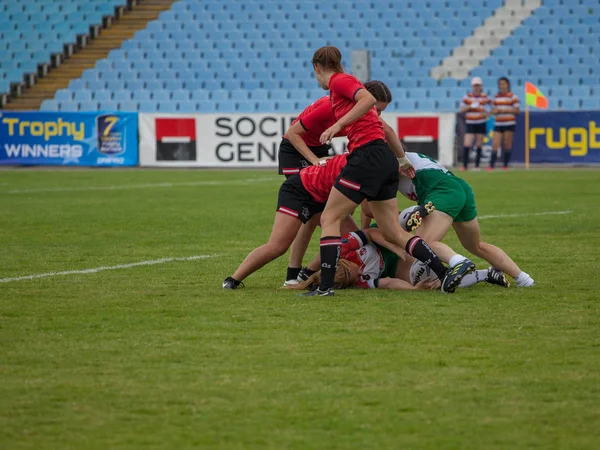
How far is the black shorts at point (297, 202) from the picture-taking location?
7.66 meters

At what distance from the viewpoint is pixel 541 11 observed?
30.2 meters

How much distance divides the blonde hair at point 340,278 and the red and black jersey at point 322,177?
47 centimetres

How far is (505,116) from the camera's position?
76.1 feet

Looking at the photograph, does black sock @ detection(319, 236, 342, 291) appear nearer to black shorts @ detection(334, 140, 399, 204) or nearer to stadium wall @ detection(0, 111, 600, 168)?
black shorts @ detection(334, 140, 399, 204)

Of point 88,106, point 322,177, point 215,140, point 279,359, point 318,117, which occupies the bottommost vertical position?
point 215,140

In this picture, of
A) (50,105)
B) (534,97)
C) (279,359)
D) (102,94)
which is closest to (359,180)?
(279,359)

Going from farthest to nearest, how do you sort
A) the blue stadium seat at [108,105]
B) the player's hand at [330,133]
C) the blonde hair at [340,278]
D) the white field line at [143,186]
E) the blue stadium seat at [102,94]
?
the blue stadium seat at [102,94]
the blue stadium seat at [108,105]
the white field line at [143,186]
the blonde hair at [340,278]
the player's hand at [330,133]

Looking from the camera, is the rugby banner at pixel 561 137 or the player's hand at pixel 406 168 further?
the rugby banner at pixel 561 137

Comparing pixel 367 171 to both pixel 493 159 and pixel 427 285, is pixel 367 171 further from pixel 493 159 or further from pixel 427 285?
pixel 493 159

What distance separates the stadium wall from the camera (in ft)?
78.7

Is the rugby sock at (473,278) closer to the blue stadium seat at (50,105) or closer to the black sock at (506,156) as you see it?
the black sock at (506,156)

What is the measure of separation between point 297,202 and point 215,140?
17.5 meters

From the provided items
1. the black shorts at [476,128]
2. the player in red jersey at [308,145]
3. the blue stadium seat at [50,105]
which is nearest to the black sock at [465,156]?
the black shorts at [476,128]

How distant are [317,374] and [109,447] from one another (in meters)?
1.30
